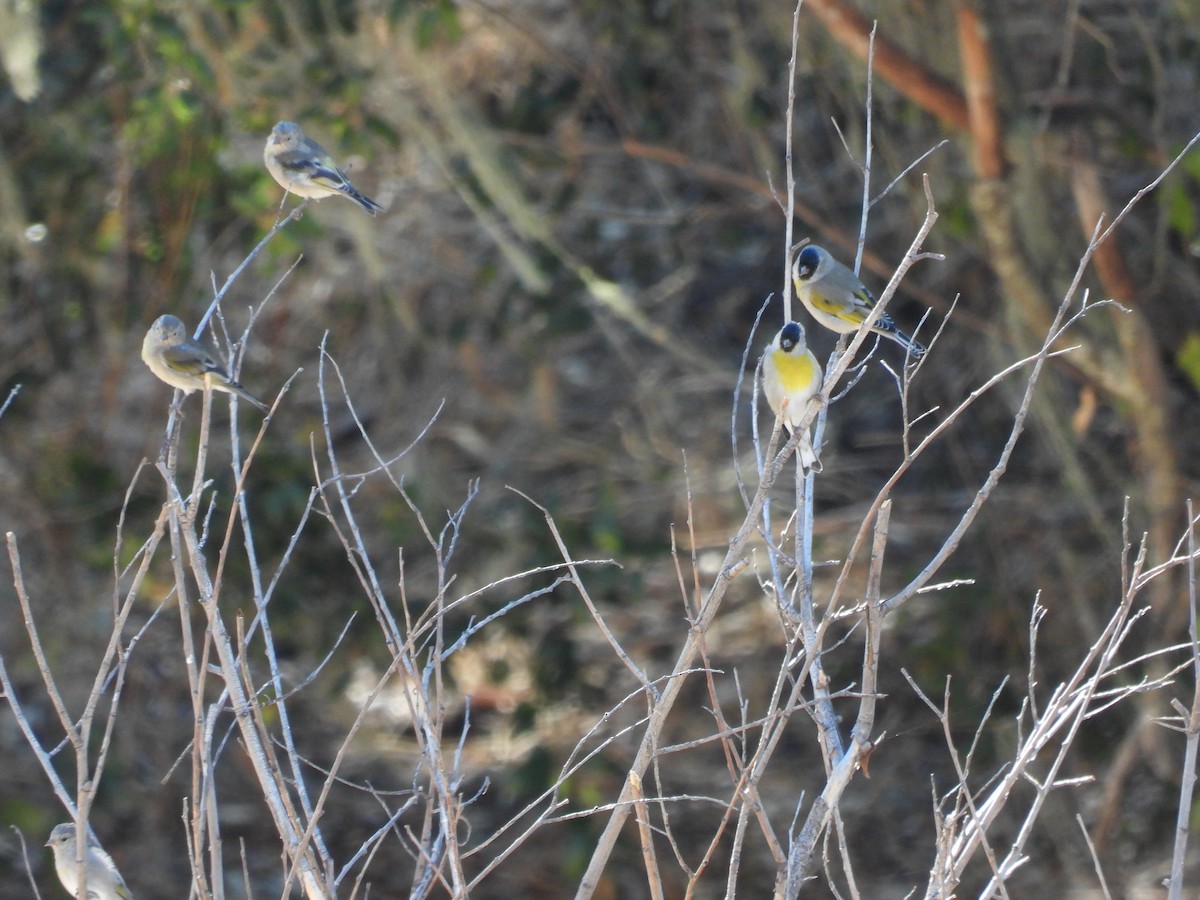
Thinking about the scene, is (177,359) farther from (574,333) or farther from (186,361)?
(574,333)

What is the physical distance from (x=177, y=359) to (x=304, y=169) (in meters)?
0.76

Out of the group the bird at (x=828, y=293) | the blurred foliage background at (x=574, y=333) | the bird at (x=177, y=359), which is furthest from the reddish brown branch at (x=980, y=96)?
the bird at (x=177, y=359)

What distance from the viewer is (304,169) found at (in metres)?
4.53

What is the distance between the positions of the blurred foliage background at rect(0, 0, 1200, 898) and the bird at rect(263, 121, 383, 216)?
3.34ft

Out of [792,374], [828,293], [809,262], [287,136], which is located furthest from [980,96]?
[287,136]

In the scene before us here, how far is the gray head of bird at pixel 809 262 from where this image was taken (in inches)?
187

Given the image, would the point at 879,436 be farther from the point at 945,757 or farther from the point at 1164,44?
the point at 1164,44

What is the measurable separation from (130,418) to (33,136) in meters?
2.05

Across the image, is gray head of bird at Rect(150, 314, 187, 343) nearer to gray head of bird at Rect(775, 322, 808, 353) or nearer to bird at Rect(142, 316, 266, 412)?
bird at Rect(142, 316, 266, 412)

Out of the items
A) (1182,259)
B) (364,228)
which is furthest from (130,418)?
(1182,259)

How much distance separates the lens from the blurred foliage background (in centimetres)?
611

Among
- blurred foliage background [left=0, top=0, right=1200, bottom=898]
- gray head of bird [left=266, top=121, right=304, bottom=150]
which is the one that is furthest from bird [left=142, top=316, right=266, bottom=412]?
blurred foliage background [left=0, top=0, right=1200, bottom=898]

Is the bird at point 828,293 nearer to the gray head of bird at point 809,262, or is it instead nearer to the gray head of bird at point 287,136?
the gray head of bird at point 809,262

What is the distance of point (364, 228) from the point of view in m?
6.80
